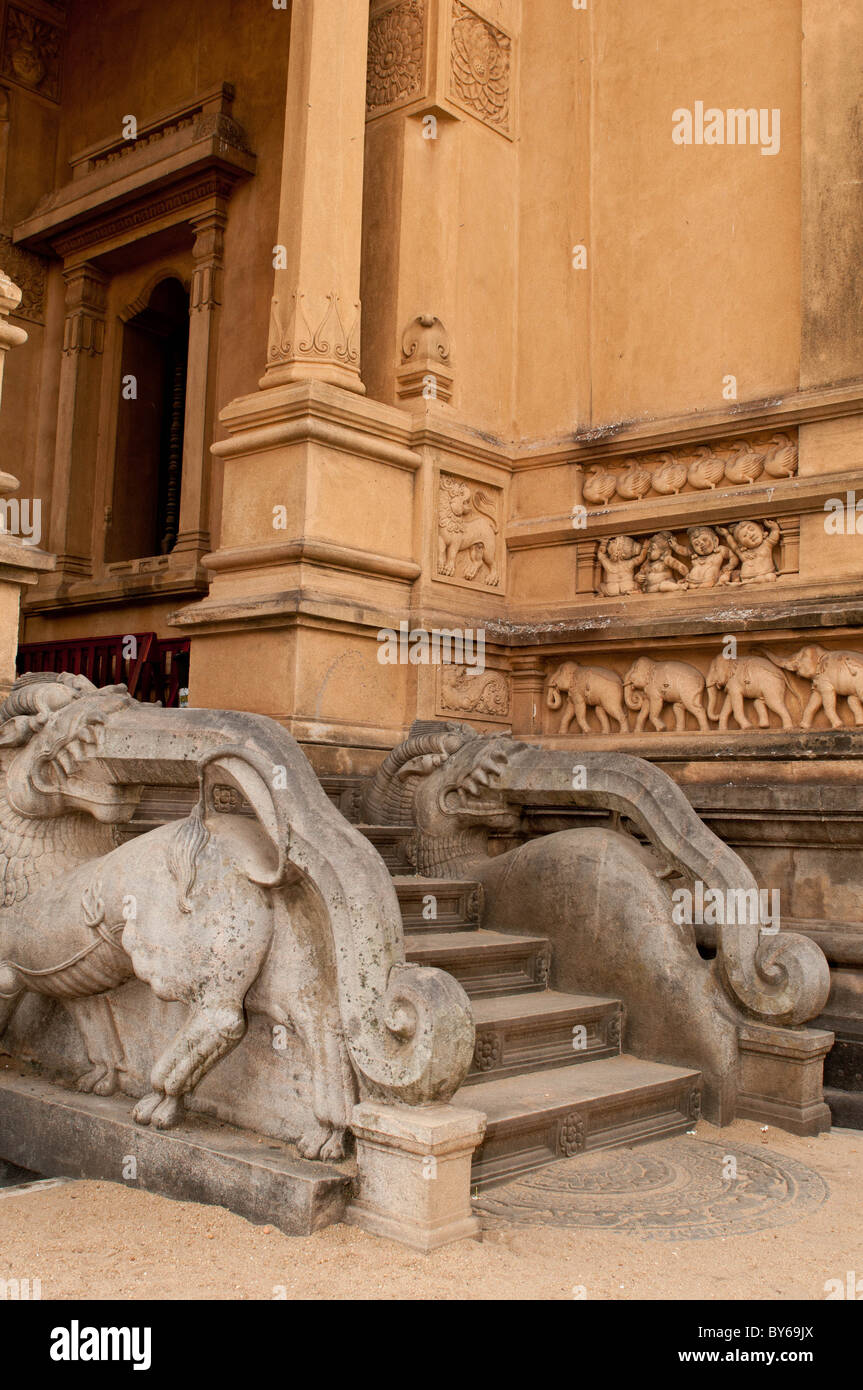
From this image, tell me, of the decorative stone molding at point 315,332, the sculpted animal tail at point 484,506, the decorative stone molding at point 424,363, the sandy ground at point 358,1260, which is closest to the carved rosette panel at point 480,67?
the decorative stone molding at point 424,363

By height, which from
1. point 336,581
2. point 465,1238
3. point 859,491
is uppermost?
point 859,491

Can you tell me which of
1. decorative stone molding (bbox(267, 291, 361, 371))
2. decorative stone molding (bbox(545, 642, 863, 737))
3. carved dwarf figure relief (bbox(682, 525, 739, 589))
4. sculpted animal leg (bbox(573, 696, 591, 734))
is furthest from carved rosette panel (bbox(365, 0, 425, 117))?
sculpted animal leg (bbox(573, 696, 591, 734))

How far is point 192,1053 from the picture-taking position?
399 cm

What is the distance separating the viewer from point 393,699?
719 centimetres

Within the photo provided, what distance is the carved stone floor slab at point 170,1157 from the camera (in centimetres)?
362

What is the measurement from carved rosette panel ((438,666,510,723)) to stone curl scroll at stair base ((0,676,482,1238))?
2782 millimetres

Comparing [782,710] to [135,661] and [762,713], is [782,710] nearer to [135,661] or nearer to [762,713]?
[762,713]

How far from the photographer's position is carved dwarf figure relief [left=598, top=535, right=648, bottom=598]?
7465mm

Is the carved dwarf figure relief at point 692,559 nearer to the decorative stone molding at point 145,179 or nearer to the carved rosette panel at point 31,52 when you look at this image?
the decorative stone molding at point 145,179

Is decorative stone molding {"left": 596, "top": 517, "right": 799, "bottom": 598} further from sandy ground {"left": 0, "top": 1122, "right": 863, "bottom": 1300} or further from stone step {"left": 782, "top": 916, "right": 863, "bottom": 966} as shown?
sandy ground {"left": 0, "top": 1122, "right": 863, "bottom": 1300}

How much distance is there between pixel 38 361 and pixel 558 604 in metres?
6.98

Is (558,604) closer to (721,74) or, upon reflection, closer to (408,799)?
(408,799)

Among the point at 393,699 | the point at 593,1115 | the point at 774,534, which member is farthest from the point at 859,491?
the point at 593,1115

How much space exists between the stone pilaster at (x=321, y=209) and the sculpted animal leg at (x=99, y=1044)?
379cm
